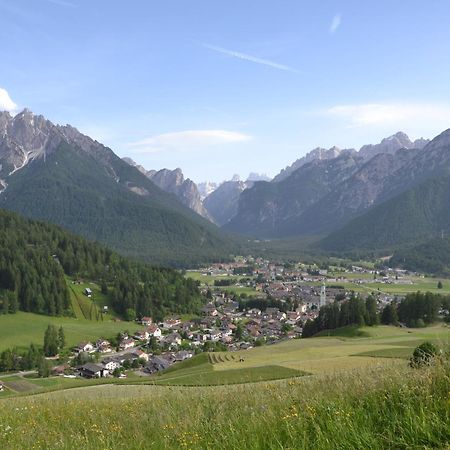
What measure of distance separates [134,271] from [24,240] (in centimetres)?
3485

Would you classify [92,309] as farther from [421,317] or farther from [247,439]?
[247,439]

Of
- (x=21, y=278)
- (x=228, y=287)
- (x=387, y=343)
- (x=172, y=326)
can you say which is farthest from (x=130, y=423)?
(x=228, y=287)

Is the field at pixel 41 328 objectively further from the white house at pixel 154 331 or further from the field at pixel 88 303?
the white house at pixel 154 331

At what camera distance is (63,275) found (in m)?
131

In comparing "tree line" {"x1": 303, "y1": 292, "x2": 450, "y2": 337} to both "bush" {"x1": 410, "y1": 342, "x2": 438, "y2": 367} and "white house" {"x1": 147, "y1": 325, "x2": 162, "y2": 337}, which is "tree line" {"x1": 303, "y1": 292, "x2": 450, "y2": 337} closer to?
"white house" {"x1": 147, "y1": 325, "x2": 162, "y2": 337}

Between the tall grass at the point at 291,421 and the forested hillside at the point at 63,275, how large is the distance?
360ft

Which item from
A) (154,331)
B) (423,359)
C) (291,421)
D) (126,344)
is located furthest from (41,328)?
(291,421)

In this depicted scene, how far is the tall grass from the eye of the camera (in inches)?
230

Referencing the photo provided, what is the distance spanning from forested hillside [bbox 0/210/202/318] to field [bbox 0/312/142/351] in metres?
4.34

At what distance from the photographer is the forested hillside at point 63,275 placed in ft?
384

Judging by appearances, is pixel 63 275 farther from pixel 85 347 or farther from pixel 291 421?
pixel 291 421

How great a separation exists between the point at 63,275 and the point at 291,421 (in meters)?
133

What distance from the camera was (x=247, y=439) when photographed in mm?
6480

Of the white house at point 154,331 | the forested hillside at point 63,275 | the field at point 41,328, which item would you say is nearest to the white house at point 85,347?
the field at point 41,328
